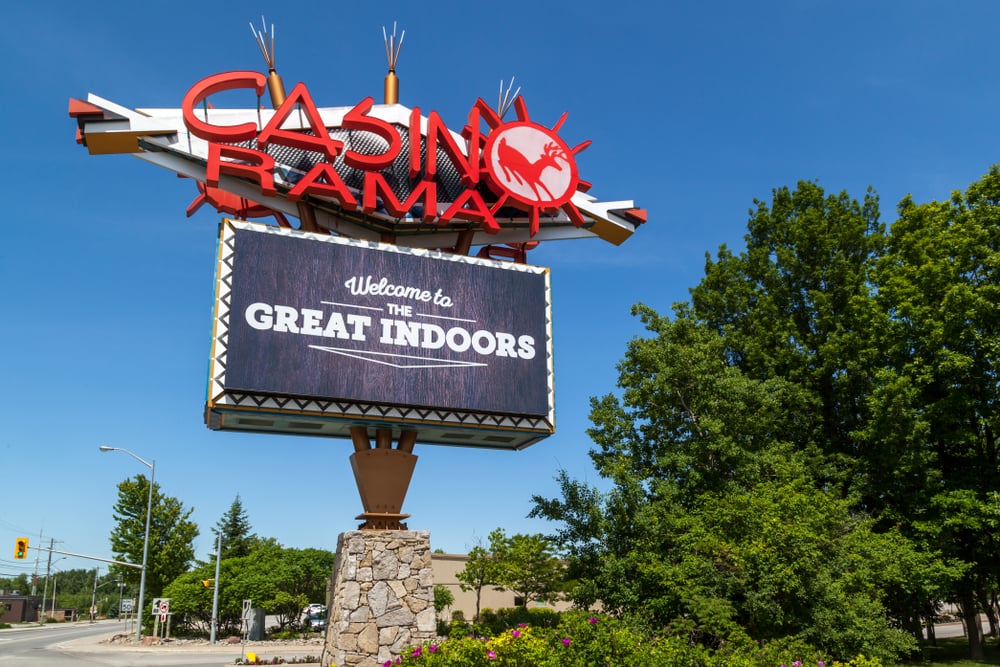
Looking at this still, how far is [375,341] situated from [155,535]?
130ft

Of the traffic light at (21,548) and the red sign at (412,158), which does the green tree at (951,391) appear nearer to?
the red sign at (412,158)

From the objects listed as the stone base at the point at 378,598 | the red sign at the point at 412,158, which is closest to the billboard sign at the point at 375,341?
the red sign at the point at 412,158

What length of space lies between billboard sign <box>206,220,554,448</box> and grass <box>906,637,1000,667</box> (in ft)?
65.4

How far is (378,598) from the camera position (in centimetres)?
1866

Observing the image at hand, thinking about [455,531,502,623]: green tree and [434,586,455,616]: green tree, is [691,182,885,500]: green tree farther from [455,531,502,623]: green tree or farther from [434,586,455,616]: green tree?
[434,586,455,616]: green tree

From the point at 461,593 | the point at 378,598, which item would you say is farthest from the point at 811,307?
the point at 461,593

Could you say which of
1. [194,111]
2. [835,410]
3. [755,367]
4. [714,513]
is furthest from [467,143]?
[835,410]

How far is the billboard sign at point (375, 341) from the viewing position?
18594mm

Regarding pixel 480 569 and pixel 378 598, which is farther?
pixel 480 569

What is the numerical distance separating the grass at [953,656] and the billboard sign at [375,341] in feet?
65.4

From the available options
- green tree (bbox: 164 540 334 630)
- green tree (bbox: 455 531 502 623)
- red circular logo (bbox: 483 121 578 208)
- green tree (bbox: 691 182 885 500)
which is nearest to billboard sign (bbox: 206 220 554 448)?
red circular logo (bbox: 483 121 578 208)

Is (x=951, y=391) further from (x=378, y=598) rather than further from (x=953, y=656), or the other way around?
(x=378, y=598)

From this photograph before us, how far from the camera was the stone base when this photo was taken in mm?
18109

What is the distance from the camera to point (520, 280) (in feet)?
73.4
